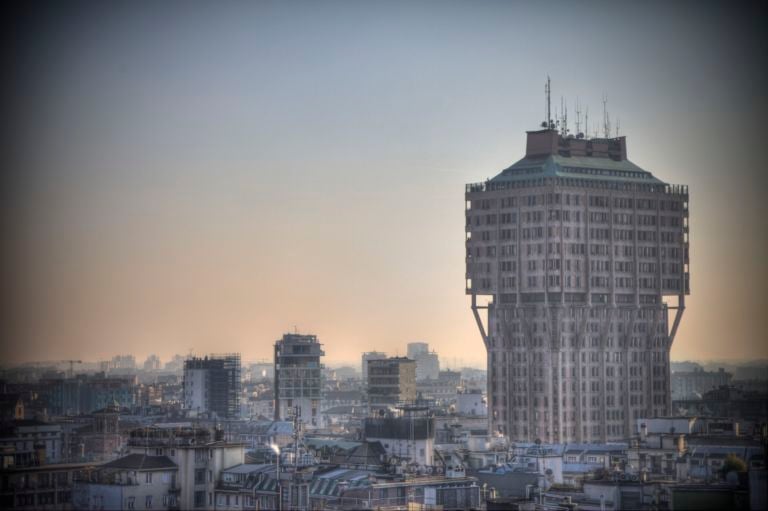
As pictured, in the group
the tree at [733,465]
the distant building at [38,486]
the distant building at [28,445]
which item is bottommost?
the distant building at [38,486]

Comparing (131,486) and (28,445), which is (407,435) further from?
(131,486)

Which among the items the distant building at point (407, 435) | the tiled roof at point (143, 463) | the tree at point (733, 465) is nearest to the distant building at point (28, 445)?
the tiled roof at point (143, 463)

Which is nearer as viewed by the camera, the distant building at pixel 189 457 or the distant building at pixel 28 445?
the distant building at pixel 189 457

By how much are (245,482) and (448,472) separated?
18200 mm

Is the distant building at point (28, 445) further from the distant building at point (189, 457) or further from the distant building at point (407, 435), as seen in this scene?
the distant building at point (407, 435)

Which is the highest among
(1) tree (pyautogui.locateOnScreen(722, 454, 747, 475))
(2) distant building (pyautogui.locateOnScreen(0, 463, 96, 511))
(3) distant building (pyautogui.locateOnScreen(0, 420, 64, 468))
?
(3) distant building (pyautogui.locateOnScreen(0, 420, 64, 468))

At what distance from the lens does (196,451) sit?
152 meters

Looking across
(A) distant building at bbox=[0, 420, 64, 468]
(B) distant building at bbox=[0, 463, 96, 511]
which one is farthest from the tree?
(A) distant building at bbox=[0, 420, 64, 468]

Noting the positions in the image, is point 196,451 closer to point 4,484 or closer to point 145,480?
point 145,480

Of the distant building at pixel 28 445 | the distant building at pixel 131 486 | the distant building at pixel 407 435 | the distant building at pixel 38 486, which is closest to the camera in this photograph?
the distant building at pixel 131 486

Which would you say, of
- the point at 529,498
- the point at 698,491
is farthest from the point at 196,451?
the point at 698,491

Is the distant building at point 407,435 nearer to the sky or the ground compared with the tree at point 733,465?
nearer to the sky

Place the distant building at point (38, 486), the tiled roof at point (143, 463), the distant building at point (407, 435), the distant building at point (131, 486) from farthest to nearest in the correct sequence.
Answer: the distant building at point (407, 435) → the distant building at point (38, 486) → the tiled roof at point (143, 463) → the distant building at point (131, 486)

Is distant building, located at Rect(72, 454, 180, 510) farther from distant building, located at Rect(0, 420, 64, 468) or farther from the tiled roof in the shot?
distant building, located at Rect(0, 420, 64, 468)
